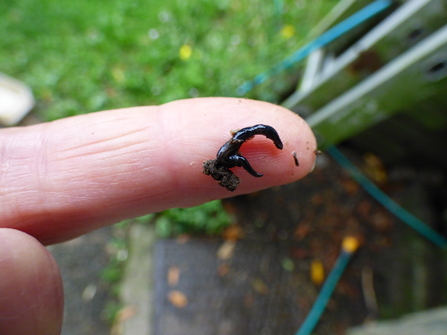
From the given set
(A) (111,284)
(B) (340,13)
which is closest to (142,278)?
(A) (111,284)

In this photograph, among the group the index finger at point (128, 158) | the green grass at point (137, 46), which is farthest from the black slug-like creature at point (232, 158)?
the green grass at point (137, 46)

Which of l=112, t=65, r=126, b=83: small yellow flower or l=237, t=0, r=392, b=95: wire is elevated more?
l=237, t=0, r=392, b=95: wire

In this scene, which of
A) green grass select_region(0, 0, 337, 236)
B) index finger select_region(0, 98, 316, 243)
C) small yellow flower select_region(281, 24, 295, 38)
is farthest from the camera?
small yellow flower select_region(281, 24, 295, 38)

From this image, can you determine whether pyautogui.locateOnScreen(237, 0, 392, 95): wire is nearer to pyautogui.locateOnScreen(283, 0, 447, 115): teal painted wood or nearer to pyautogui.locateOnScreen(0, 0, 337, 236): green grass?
pyautogui.locateOnScreen(0, 0, 337, 236): green grass

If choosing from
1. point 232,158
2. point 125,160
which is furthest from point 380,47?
point 125,160

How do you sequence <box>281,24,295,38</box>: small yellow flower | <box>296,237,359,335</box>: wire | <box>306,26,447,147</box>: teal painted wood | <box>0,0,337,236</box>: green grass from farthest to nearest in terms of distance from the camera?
<box>281,24,295,38</box>: small yellow flower < <box>0,0,337,236</box>: green grass < <box>296,237,359,335</box>: wire < <box>306,26,447,147</box>: teal painted wood

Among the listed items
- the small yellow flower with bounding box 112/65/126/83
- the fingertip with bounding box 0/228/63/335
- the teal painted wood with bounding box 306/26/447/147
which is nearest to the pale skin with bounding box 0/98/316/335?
the fingertip with bounding box 0/228/63/335
